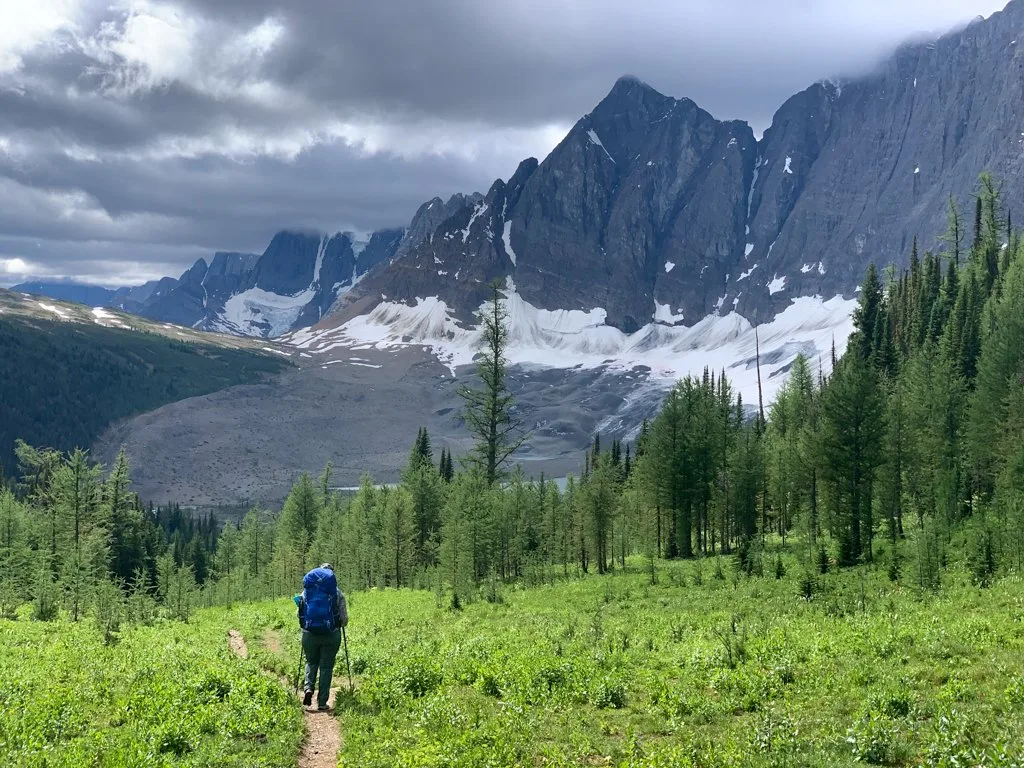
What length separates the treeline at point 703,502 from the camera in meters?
37.7

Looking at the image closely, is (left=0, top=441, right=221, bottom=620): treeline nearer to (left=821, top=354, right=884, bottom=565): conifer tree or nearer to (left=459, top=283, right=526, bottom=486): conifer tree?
(left=459, top=283, right=526, bottom=486): conifer tree

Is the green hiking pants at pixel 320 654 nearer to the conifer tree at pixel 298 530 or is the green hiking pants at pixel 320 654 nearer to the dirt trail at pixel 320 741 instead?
the dirt trail at pixel 320 741

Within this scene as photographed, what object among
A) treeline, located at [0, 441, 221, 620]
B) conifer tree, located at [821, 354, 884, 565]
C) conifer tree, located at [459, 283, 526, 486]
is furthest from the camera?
conifer tree, located at [459, 283, 526, 486]

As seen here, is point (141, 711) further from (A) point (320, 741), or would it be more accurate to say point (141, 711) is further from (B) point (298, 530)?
(B) point (298, 530)

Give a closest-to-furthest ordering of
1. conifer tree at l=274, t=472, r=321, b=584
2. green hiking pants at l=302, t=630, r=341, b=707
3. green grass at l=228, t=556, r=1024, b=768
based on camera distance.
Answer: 1. green grass at l=228, t=556, r=1024, b=768
2. green hiking pants at l=302, t=630, r=341, b=707
3. conifer tree at l=274, t=472, r=321, b=584

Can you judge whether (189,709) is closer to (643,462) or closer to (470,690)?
(470,690)

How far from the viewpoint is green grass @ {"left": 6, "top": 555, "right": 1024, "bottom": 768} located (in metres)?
9.75

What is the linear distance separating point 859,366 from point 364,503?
49506 millimetres

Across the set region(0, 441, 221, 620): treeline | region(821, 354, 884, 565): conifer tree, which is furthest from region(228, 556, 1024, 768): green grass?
region(821, 354, 884, 565): conifer tree

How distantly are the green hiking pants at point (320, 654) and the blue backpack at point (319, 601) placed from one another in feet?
0.41

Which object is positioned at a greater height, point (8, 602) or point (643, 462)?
point (643, 462)

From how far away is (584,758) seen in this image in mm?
10031

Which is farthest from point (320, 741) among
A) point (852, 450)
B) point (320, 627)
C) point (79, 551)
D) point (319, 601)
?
point (79, 551)

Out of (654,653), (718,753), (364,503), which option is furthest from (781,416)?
(718,753)
